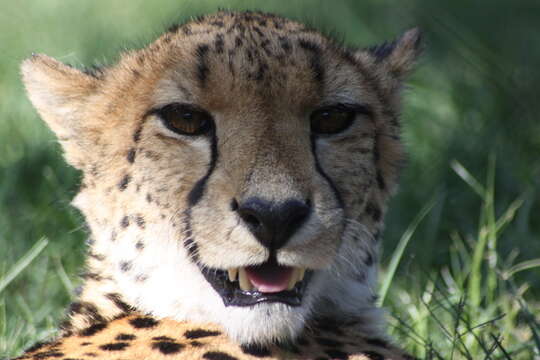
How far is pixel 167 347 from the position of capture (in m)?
2.17

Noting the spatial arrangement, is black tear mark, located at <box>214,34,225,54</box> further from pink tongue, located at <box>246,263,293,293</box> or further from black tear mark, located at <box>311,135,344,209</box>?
pink tongue, located at <box>246,263,293,293</box>

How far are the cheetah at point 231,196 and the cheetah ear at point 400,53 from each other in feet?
0.71

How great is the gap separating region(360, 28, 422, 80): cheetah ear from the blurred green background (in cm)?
8

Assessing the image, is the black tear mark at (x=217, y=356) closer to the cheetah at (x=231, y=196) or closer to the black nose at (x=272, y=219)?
the cheetah at (x=231, y=196)

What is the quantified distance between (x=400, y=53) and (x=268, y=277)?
998 mm

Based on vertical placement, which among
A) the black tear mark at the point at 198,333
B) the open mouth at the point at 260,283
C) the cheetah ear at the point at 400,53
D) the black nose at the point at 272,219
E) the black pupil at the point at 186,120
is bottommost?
the black tear mark at the point at 198,333

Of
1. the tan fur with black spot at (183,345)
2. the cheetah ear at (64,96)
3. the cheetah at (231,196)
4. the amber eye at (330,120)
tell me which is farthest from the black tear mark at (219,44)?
the tan fur with black spot at (183,345)

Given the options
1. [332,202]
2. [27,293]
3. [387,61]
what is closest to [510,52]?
[387,61]

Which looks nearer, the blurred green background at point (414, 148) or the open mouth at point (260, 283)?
the open mouth at point (260, 283)

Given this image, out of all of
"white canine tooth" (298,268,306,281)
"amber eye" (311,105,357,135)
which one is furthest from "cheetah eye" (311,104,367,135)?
"white canine tooth" (298,268,306,281)

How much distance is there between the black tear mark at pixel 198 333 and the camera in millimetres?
2271

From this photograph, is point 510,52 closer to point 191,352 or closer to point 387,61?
point 387,61

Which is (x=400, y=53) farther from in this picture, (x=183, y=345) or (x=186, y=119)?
(x=183, y=345)

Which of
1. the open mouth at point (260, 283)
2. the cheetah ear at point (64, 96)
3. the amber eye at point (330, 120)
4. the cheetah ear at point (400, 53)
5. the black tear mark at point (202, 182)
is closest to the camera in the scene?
the open mouth at point (260, 283)
